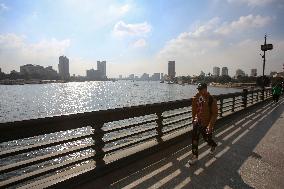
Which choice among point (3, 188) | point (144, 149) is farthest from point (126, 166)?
point (3, 188)

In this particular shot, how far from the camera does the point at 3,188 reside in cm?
424

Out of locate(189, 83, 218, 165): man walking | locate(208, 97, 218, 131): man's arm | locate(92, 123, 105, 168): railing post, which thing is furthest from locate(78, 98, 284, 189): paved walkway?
locate(208, 97, 218, 131): man's arm

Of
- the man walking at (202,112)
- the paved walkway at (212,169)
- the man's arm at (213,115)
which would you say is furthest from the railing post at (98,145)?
Result: the man's arm at (213,115)

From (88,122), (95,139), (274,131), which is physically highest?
(88,122)

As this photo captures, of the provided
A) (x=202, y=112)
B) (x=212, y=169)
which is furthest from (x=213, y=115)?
(x=212, y=169)

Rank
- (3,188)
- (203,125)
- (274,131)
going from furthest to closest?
(274,131), (203,125), (3,188)

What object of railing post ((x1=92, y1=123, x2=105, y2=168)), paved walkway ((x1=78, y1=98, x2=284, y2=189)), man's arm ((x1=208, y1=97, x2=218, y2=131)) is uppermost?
man's arm ((x1=208, y1=97, x2=218, y2=131))

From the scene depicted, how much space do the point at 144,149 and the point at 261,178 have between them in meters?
2.80

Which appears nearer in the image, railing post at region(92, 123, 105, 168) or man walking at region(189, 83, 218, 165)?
railing post at region(92, 123, 105, 168)

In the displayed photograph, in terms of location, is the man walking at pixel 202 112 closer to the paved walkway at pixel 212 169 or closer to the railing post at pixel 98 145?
the paved walkway at pixel 212 169

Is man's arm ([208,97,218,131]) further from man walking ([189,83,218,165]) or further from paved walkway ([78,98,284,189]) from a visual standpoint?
paved walkway ([78,98,284,189])

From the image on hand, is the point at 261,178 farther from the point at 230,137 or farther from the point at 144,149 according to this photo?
the point at 230,137

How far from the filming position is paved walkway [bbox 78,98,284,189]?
5.63 metres

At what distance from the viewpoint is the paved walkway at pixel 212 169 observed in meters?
5.63
